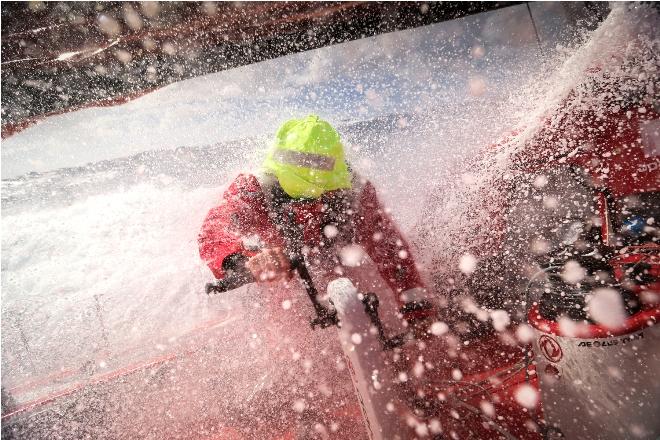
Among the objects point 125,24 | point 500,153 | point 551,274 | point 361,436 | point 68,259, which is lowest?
point 361,436

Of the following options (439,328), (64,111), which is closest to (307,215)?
(439,328)

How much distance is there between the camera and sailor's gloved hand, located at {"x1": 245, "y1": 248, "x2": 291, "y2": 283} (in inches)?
83.0

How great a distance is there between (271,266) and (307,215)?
1117mm

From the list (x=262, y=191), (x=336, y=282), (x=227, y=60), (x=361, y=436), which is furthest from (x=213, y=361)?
(x=227, y=60)

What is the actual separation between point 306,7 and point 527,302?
2.99m

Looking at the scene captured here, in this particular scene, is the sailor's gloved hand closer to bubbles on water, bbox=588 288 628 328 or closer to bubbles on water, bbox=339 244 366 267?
bubbles on water, bbox=339 244 366 267

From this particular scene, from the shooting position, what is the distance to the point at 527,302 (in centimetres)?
257

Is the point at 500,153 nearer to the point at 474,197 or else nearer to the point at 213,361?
the point at 474,197

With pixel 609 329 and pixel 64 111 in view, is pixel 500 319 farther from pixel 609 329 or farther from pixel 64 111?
pixel 64 111

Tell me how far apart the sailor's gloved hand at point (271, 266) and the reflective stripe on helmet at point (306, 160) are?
3.11 feet

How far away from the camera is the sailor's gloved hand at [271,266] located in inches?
83.0

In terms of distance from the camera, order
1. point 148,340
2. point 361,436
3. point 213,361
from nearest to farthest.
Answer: point 361,436 → point 213,361 → point 148,340

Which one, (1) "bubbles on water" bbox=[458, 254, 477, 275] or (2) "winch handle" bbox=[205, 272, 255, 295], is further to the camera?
(1) "bubbles on water" bbox=[458, 254, 477, 275]

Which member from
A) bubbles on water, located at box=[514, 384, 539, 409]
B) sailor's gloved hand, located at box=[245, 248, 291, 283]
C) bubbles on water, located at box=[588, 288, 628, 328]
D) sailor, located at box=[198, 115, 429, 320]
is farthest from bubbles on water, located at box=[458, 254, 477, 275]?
sailor's gloved hand, located at box=[245, 248, 291, 283]
